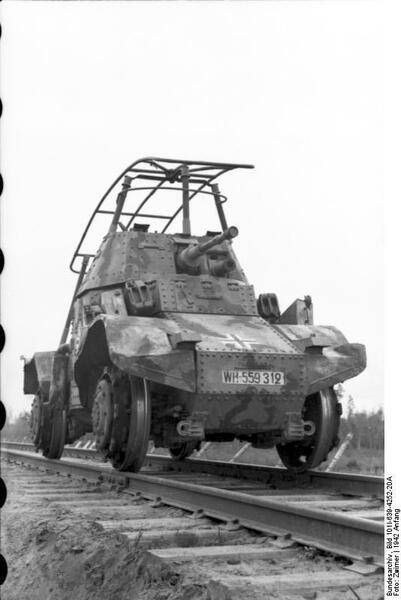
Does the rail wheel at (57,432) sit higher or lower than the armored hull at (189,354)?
lower

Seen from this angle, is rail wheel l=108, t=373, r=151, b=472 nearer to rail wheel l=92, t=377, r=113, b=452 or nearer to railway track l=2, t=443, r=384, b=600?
rail wheel l=92, t=377, r=113, b=452

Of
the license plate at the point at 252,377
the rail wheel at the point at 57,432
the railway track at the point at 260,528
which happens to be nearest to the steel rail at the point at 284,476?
the railway track at the point at 260,528

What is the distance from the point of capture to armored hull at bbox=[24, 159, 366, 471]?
7512 millimetres

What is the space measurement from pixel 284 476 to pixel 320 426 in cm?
67

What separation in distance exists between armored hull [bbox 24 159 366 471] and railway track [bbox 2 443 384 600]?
22.0 inches

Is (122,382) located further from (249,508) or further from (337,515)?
(337,515)

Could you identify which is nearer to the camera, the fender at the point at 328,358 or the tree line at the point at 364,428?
the fender at the point at 328,358

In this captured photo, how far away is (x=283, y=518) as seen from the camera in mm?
4898

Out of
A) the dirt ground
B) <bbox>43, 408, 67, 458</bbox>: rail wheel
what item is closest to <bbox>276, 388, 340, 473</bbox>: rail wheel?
the dirt ground

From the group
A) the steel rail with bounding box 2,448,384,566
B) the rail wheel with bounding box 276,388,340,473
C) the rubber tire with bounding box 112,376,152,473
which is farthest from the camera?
the rail wheel with bounding box 276,388,340,473

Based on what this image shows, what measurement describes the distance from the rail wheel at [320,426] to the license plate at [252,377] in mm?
815

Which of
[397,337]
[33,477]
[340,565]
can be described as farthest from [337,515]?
[33,477]

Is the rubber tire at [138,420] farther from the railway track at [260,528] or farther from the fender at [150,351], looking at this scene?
the fender at [150,351]

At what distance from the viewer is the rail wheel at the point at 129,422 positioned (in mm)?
7746
